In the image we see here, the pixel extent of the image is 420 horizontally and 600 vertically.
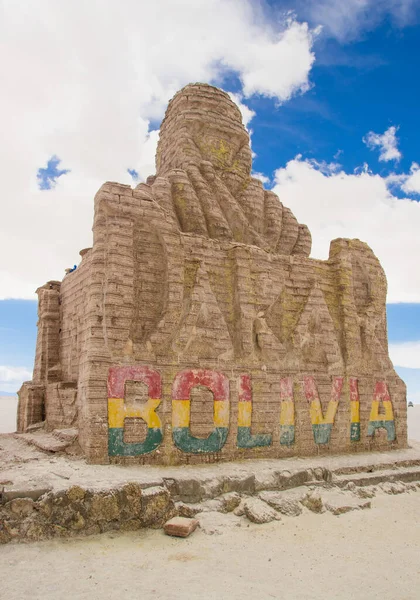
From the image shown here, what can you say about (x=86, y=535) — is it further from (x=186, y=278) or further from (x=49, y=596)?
(x=186, y=278)

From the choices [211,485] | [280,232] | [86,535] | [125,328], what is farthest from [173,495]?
[280,232]

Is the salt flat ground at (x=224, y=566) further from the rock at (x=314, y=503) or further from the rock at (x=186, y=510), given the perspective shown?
the rock at (x=314, y=503)

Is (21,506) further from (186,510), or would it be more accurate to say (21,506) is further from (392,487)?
(392,487)

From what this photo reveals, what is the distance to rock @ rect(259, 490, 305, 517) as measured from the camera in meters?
8.39

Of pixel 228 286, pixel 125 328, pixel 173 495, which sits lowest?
pixel 173 495

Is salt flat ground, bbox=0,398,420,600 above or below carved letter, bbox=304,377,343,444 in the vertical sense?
below

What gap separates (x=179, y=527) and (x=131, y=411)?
2.62 meters

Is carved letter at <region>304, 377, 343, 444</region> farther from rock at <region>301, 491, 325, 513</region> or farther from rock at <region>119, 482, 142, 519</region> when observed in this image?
rock at <region>119, 482, 142, 519</region>

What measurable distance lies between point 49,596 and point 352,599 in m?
3.45

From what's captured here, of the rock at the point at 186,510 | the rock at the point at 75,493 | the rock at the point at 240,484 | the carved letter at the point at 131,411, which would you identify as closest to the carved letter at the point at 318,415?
the rock at the point at 240,484

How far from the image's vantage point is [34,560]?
604cm

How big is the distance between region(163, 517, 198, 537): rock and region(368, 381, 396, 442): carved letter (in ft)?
22.9

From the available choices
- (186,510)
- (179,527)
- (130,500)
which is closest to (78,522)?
(130,500)

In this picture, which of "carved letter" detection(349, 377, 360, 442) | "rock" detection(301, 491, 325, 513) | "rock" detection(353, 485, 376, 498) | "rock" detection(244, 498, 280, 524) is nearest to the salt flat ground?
"rock" detection(244, 498, 280, 524)
